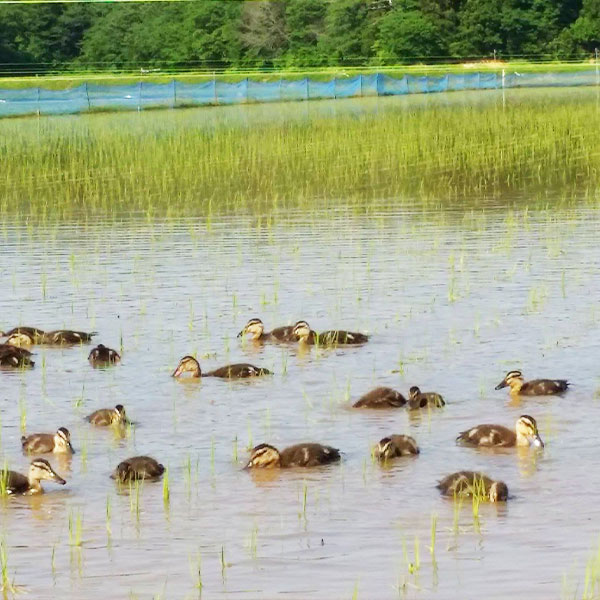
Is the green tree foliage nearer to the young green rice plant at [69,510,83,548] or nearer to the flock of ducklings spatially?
the flock of ducklings

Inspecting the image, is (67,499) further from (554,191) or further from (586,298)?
(554,191)

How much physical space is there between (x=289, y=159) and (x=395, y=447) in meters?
19.9

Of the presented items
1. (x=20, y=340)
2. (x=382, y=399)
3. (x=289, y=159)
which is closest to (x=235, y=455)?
(x=382, y=399)

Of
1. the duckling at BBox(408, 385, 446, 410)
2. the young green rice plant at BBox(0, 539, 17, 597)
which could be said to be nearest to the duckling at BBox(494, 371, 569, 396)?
the duckling at BBox(408, 385, 446, 410)

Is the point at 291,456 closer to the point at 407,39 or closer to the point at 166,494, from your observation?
the point at 166,494

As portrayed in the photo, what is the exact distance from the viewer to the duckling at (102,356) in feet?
40.3

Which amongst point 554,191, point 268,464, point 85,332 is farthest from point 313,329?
point 554,191

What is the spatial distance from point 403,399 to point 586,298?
13.7 feet

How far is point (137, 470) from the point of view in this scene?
909cm

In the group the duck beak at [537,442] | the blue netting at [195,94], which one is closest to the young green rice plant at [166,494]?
the duck beak at [537,442]

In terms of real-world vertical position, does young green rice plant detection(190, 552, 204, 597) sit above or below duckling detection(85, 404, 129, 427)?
below

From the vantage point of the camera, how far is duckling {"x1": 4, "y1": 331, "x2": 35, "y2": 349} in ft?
42.1

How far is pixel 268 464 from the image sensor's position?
9219 millimetres

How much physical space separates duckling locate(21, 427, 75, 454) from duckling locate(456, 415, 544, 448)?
7.62 feet
